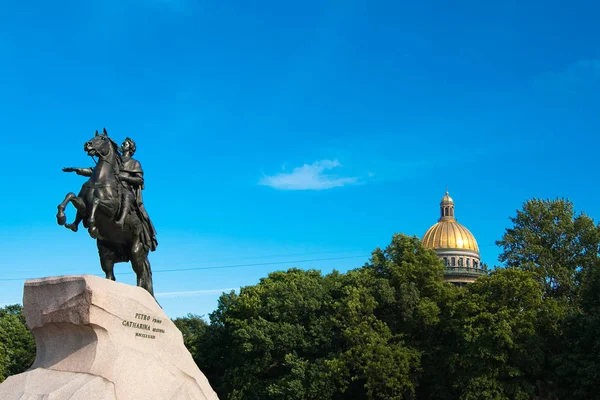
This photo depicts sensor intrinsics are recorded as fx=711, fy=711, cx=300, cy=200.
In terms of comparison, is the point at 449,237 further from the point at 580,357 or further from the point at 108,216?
the point at 108,216

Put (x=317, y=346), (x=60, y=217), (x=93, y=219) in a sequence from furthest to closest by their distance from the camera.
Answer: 1. (x=317, y=346)
2. (x=93, y=219)
3. (x=60, y=217)

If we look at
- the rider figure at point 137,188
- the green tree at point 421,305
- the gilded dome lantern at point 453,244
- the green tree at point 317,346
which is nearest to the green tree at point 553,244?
the green tree at point 421,305

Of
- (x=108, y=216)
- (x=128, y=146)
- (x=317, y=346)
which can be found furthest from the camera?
(x=317, y=346)

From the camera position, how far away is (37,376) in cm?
1220

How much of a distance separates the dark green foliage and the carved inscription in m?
39.0

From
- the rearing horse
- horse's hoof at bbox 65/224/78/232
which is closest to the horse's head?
the rearing horse

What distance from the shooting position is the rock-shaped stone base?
1182 cm

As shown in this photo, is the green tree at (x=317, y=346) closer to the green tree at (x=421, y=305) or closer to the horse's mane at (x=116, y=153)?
the green tree at (x=421, y=305)

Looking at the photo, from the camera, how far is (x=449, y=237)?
103500 millimetres

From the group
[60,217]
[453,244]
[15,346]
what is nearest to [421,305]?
[60,217]

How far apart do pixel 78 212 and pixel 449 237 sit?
93126 millimetres

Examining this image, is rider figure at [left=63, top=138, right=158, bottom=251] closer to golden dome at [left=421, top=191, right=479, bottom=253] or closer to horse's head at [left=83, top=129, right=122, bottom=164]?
horse's head at [left=83, top=129, right=122, bottom=164]

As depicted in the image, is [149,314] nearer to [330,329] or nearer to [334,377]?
[334,377]

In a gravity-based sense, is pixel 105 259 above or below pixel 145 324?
above
